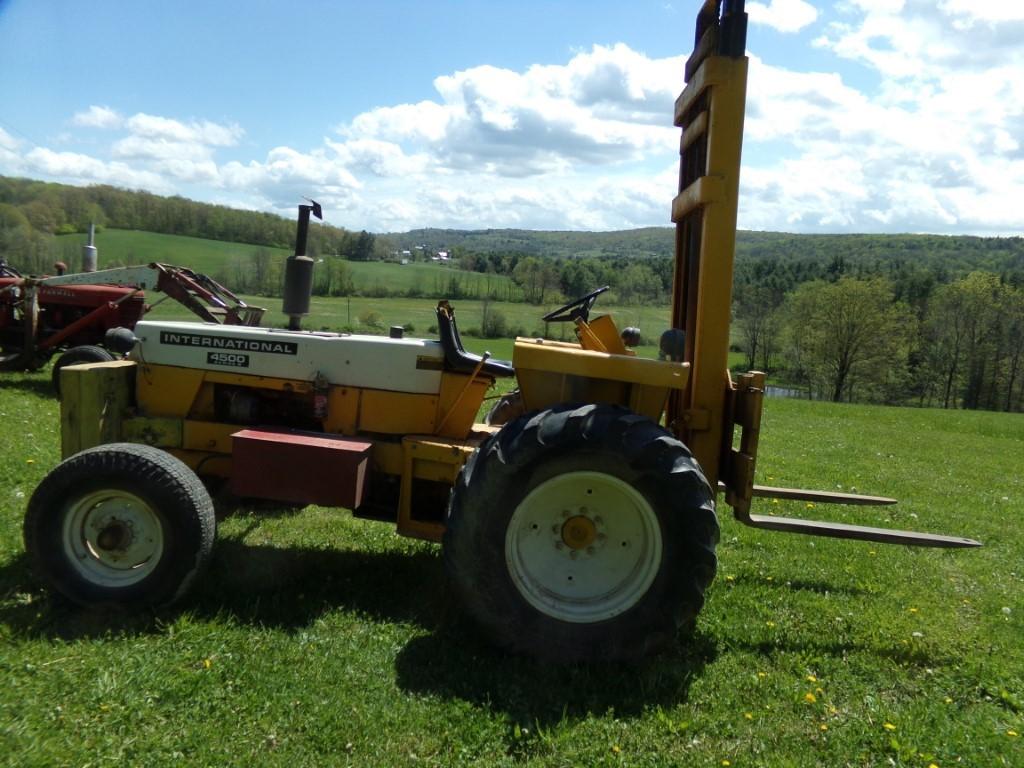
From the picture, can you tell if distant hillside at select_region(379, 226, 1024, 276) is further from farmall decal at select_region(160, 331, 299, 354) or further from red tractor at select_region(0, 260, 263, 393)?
farmall decal at select_region(160, 331, 299, 354)

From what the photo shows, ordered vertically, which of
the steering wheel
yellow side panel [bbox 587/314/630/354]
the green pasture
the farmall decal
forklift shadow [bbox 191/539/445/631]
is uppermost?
the green pasture

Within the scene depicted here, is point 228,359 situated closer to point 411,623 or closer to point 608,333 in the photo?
point 411,623

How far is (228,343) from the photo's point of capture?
5012 mm

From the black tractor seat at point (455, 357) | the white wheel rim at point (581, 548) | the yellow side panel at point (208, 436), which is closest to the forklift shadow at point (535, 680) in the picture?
the white wheel rim at point (581, 548)

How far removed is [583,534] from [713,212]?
1872 mm

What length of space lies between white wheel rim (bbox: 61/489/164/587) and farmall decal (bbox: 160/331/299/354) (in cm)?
116

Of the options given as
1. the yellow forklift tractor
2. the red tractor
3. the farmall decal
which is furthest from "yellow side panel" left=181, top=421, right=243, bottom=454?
the red tractor

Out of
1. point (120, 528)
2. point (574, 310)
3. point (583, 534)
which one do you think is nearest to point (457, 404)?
point (574, 310)

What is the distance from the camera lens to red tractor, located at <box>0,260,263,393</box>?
1182 cm

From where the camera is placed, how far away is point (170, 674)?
357cm

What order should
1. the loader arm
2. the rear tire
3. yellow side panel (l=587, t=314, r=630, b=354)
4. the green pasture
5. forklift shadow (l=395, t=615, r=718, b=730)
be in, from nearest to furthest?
1. forklift shadow (l=395, t=615, r=718, b=730)
2. yellow side panel (l=587, t=314, r=630, b=354)
3. the rear tire
4. the loader arm
5. the green pasture

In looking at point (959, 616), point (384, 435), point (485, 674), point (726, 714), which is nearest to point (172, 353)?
point (384, 435)

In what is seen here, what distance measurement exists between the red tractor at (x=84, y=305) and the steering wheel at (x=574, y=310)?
7.50 metres

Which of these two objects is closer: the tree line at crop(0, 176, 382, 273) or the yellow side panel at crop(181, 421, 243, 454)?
the yellow side panel at crop(181, 421, 243, 454)
